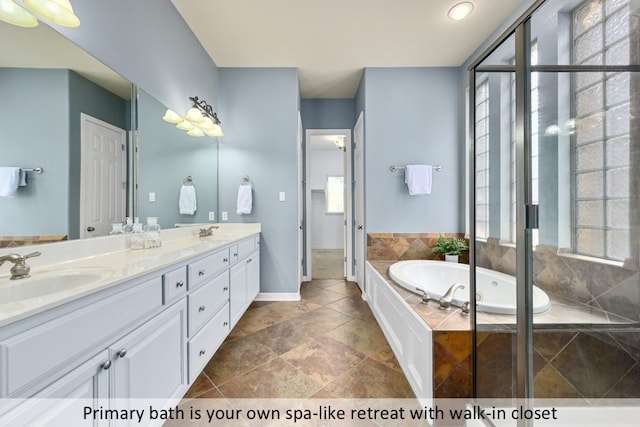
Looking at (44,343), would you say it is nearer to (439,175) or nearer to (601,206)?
(601,206)

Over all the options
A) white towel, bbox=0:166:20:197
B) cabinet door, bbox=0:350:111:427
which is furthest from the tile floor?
white towel, bbox=0:166:20:197

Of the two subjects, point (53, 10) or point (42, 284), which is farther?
point (53, 10)

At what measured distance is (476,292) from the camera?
1.32 meters

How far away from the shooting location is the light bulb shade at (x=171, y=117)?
1971 mm

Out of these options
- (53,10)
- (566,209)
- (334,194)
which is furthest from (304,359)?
(334,194)

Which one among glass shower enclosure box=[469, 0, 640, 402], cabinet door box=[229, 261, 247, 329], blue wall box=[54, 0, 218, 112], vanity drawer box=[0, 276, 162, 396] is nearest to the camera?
vanity drawer box=[0, 276, 162, 396]

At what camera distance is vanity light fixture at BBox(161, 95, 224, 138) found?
6.85ft

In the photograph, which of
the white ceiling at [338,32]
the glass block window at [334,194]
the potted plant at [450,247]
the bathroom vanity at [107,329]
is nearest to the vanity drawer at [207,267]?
the bathroom vanity at [107,329]

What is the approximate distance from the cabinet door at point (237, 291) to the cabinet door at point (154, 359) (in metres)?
0.64

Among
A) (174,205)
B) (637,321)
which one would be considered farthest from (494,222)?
(174,205)

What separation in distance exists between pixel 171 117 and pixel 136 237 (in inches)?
42.2

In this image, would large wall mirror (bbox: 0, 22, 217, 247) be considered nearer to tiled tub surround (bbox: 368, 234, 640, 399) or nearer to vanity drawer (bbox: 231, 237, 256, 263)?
vanity drawer (bbox: 231, 237, 256, 263)

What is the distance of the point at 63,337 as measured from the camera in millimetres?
687

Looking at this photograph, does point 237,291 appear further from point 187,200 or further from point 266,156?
point 266,156
